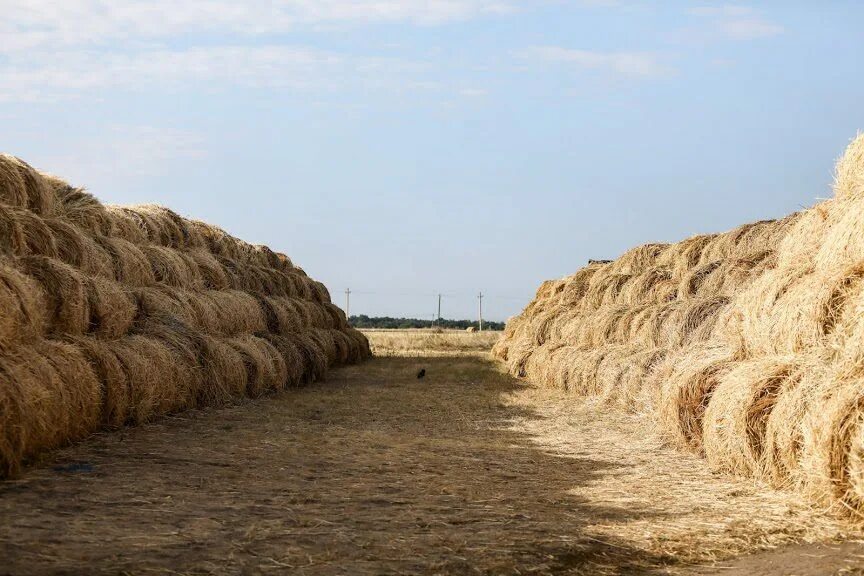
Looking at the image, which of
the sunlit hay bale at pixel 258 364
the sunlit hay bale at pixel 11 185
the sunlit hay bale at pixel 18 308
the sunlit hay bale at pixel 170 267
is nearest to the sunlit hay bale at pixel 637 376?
the sunlit hay bale at pixel 258 364

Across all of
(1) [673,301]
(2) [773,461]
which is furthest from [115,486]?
(1) [673,301]

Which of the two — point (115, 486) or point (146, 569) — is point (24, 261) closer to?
point (115, 486)

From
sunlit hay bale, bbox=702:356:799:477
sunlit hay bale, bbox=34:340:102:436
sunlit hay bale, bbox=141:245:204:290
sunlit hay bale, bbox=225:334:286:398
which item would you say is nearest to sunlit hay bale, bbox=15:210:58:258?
sunlit hay bale, bbox=34:340:102:436

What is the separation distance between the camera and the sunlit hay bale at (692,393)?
33.1 feet

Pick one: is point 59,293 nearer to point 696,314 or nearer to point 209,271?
point 209,271

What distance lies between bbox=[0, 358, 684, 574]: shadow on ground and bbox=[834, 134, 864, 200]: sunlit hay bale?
12.0 ft

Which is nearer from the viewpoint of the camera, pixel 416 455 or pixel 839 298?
pixel 839 298

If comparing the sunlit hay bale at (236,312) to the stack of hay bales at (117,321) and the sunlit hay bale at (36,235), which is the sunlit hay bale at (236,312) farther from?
the sunlit hay bale at (36,235)

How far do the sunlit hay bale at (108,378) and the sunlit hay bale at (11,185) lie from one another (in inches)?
83.0

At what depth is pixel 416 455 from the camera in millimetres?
9875

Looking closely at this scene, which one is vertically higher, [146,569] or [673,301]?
[673,301]

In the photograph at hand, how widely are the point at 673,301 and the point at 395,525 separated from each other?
10.5 metres

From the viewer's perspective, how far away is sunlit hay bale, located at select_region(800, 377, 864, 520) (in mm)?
6520

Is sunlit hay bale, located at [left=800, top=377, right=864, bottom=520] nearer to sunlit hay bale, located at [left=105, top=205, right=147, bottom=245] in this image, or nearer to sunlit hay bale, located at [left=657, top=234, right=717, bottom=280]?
sunlit hay bale, located at [left=105, top=205, right=147, bottom=245]
